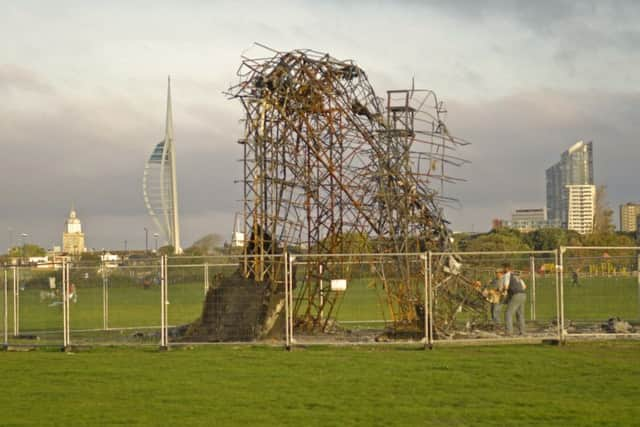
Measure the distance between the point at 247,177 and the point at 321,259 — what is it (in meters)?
3.27

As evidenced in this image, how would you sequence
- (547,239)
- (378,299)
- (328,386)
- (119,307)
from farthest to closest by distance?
1. (547,239)
2. (119,307)
3. (378,299)
4. (328,386)

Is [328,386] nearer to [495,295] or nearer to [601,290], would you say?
[495,295]

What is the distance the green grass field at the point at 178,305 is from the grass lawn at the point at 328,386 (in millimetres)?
5443

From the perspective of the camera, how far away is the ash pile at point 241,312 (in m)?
27.5

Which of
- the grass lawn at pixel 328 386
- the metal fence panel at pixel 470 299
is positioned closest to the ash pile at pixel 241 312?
the grass lawn at pixel 328 386

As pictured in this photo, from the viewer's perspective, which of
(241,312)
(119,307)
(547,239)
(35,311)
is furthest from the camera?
(547,239)

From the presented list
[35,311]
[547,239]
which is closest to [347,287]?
[35,311]

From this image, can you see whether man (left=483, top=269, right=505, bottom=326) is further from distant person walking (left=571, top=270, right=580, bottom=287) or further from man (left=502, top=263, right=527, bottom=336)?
distant person walking (left=571, top=270, right=580, bottom=287)

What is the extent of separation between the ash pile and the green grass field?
5.25 feet

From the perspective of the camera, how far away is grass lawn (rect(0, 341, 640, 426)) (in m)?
15.7

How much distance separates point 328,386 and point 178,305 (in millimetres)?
34868

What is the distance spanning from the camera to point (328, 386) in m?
18.9

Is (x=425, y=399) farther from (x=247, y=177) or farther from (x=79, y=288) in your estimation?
(x=79, y=288)

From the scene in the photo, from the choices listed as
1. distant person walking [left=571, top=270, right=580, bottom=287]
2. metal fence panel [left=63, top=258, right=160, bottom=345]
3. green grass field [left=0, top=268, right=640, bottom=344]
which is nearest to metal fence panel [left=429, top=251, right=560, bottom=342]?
distant person walking [left=571, top=270, right=580, bottom=287]
